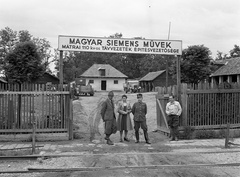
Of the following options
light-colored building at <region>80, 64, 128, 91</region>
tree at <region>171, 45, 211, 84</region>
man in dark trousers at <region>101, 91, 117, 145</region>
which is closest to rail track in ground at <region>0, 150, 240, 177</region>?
man in dark trousers at <region>101, 91, 117, 145</region>

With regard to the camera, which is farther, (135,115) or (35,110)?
(35,110)

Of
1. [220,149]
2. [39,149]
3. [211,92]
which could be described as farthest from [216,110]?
[39,149]

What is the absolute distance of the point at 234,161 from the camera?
8000mm

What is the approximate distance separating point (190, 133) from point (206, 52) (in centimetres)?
1857

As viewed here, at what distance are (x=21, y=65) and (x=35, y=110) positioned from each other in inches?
85.8

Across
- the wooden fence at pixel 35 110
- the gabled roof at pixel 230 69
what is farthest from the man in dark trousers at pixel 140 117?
the gabled roof at pixel 230 69

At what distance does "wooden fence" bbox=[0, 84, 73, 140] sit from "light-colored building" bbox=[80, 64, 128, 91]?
44.4m

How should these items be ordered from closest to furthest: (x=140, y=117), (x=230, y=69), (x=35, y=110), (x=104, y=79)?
(x=140, y=117)
(x=35, y=110)
(x=230, y=69)
(x=104, y=79)

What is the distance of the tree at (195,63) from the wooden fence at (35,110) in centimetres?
1945

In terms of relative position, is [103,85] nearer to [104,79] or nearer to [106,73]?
[104,79]

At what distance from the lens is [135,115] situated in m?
10.8

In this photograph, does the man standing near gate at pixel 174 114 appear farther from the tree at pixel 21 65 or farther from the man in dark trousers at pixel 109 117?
the tree at pixel 21 65

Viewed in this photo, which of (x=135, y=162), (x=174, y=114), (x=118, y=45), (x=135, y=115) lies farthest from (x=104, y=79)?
(x=135, y=162)

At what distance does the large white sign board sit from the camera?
1118cm
